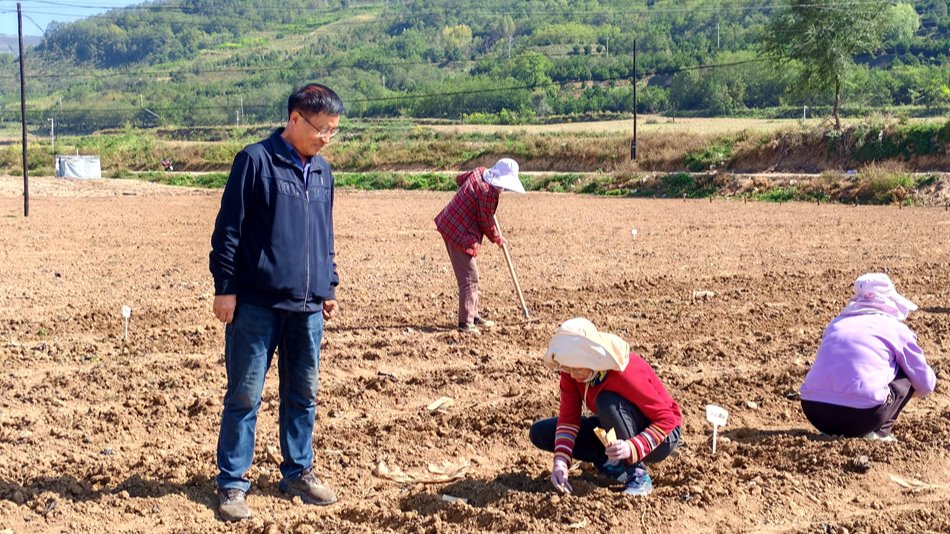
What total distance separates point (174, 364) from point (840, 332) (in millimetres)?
4781

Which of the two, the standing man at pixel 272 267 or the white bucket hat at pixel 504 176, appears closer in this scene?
the standing man at pixel 272 267

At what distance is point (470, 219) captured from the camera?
9289 mm

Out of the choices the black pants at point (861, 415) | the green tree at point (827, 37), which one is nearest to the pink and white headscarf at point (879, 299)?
the black pants at point (861, 415)

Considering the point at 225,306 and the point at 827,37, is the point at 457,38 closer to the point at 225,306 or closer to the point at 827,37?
the point at 827,37

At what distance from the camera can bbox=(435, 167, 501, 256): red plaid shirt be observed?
9211mm

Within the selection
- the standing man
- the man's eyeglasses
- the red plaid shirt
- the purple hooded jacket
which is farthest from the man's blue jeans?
the red plaid shirt

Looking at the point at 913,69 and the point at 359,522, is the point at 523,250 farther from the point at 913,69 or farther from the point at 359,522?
the point at 913,69

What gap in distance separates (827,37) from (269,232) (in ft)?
124

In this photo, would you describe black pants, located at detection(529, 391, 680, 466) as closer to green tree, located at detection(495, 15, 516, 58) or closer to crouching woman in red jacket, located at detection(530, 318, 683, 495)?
crouching woman in red jacket, located at detection(530, 318, 683, 495)

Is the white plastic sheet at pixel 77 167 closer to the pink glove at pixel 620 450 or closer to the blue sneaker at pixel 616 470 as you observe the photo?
the blue sneaker at pixel 616 470

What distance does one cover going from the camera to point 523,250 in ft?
53.0

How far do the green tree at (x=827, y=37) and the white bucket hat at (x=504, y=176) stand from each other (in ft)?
106

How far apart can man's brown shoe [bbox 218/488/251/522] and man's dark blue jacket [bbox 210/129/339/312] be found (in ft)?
3.00

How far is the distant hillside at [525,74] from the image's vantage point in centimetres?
9038
